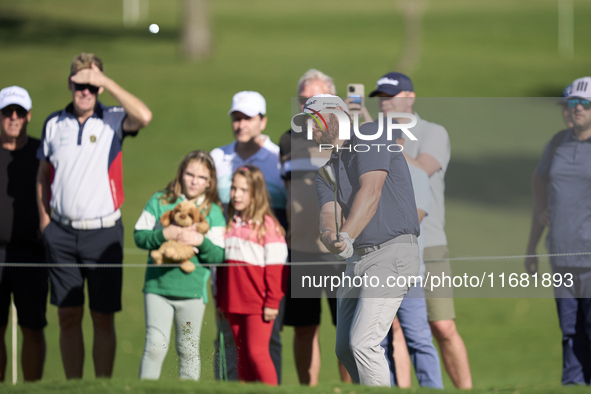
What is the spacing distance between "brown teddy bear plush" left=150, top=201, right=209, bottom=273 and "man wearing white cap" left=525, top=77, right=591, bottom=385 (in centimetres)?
234

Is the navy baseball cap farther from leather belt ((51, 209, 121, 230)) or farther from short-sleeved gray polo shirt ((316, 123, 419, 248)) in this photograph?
leather belt ((51, 209, 121, 230))

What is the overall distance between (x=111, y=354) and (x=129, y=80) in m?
22.2

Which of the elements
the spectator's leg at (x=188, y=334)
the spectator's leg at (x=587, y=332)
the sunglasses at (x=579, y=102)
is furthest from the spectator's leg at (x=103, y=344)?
the sunglasses at (x=579, y=102)

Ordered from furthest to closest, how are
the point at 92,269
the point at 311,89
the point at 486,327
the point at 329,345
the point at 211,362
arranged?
the point at 486,327
the point at 329,345
the point at 311,89
the point at 92,269
the point at 211,362

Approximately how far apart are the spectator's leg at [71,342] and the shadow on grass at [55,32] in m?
28.0

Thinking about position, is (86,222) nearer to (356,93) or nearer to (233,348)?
(233,348)

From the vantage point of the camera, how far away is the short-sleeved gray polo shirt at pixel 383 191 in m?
4.11

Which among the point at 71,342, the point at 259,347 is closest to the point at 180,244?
the point at 259,347

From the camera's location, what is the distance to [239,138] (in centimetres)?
592

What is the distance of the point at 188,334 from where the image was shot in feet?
16.2

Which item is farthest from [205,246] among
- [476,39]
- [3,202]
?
[476,39]

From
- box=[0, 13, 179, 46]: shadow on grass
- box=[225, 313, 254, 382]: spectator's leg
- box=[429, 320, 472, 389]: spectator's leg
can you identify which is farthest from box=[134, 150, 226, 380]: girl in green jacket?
box=[0, 13, 179, 46]: shadow on grass

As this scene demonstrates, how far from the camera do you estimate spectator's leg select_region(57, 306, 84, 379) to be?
5301 mm

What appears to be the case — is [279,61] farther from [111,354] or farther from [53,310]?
[111,354]
